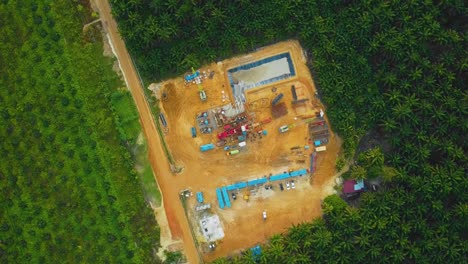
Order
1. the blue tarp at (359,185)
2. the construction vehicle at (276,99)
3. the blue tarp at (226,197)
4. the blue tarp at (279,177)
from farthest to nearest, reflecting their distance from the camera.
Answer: the construction vehicle at (276,99) → the blue tarp at (279,177) → the blue tarp at (226,197) → the blue tarp at (359,185)

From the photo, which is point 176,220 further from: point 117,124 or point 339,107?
point 339,107

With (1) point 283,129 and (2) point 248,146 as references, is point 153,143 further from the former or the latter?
(1) point 283,129

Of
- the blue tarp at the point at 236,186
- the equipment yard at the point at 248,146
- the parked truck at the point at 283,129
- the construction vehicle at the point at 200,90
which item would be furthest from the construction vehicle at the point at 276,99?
the blue tarp at the point at 236,186

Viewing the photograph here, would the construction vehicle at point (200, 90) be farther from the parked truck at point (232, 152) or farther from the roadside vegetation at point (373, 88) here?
the parked truck at point (232, 152)

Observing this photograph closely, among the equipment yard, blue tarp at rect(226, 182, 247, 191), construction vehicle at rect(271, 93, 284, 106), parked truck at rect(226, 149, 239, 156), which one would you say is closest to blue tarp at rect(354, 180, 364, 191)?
the equipment yard

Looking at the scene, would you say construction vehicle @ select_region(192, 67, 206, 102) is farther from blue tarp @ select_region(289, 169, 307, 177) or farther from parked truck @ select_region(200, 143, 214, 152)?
blue tarp @ select_region(289, 169, 307, 177)

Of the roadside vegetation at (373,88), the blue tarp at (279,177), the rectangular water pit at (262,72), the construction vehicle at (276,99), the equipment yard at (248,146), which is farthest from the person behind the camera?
the rectangular water pit at (262,72)

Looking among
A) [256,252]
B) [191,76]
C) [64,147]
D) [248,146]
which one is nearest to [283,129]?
[248,146]

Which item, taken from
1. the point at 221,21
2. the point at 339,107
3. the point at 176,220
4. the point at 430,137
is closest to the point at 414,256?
the point at 430,137
